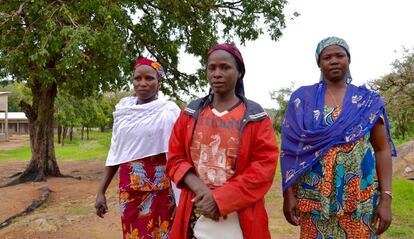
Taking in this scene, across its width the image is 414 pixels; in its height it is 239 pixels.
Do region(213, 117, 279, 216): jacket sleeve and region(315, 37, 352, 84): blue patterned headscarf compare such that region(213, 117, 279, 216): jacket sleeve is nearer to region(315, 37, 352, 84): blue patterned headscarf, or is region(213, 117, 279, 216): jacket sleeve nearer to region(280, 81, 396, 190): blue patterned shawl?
region(280, 81, 396, 190): blue patterned shawl

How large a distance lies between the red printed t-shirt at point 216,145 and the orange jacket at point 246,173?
0.11ft

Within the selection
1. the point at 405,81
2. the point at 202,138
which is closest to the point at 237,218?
the point at 202,138

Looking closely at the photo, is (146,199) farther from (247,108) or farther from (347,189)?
(347,189)

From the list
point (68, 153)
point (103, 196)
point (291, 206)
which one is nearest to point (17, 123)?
point (68, 153)

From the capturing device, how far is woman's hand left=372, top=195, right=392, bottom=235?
2.06 meters

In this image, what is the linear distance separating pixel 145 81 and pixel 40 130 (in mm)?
8787

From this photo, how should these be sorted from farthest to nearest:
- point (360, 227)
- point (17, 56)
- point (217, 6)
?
point (217, 6)
point (17, 56)
point (360, 227)

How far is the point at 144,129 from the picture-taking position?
8.63 ft

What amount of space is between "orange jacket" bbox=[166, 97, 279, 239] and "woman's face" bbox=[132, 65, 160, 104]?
686mm

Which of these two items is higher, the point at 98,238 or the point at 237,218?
the point at 237,218

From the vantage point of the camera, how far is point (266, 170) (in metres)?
1.91

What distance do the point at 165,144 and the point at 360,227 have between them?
123 centimetres

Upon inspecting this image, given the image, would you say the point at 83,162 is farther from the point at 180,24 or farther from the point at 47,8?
the point at 47,8

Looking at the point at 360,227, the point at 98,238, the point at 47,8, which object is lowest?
the point at 98,238
